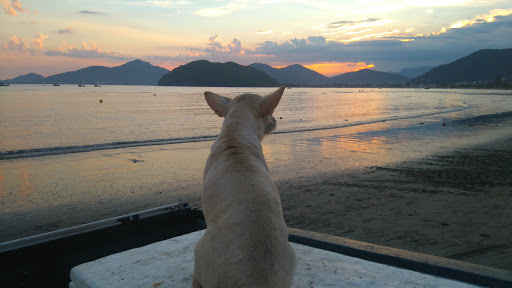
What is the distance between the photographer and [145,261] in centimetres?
457

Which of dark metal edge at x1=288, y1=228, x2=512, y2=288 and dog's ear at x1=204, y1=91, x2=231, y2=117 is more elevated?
dog's ear at x1=204, y1=91, x2=231, y2=117

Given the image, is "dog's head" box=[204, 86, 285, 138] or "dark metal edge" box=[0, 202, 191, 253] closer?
"dog's head" box=[204, 86, 285, 138]

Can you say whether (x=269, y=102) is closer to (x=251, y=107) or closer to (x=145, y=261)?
(x=251, y=107)

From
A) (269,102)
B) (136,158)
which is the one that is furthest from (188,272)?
(136,158)

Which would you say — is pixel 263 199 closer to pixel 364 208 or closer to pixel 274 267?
pixel 274 267

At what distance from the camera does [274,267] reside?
2639 mm

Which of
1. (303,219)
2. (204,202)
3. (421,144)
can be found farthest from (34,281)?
(421,144)

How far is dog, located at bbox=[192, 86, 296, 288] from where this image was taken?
8.59ft

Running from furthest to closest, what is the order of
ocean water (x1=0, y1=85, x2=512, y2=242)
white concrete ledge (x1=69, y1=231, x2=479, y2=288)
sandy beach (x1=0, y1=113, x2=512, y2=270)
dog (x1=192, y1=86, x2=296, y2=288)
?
ocean water (x1=0, y1=85, x2=512, y2=242), sandy beach (x1=0, y1=113, x2=512, y2=270), white concrete ledge (x1=69, y1=231, x2=479, y2=288), dog (x1=192, y1=86, x2=296, y2=288)

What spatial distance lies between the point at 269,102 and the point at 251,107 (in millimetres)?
206

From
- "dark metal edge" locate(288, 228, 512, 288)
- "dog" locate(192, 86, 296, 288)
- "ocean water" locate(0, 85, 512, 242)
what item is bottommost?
"ocean water" locate(0, 85, 512, 242)

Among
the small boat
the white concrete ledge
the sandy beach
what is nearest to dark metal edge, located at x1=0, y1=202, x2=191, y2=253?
the small boat

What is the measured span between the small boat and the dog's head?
5.76ft

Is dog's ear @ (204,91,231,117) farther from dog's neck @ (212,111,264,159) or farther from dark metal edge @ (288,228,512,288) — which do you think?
dark metal edge @ (288,228,512,288)
